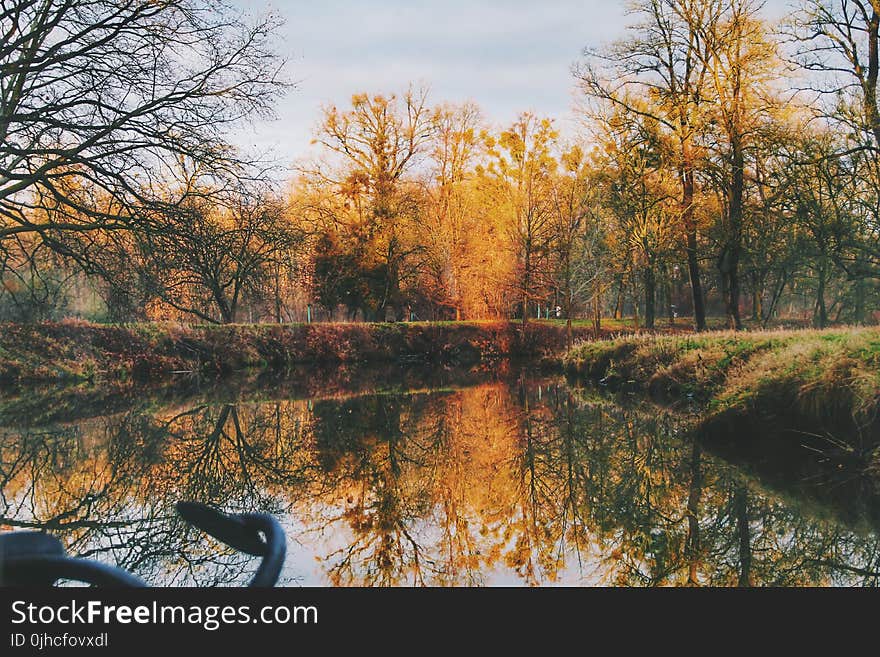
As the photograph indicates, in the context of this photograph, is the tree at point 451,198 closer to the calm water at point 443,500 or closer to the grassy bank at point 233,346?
the grassy bank at point 233,346

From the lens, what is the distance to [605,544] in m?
5.33

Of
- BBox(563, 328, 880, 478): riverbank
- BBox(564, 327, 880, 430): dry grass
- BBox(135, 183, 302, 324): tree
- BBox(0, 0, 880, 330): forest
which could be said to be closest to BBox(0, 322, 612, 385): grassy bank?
BBox(0, 0, 880, 330): forest

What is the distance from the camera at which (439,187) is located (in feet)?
125

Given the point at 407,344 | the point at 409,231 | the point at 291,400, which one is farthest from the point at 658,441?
the point at 409,231

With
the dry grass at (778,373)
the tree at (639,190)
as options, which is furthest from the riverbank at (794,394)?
the tree at (639,190)

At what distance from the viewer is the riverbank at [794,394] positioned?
7.93 m

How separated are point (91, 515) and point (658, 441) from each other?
23.5 ft

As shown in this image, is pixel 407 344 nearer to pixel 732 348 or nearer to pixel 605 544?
pixel 732 348

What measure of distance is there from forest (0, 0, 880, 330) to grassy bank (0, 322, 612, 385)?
1.07m

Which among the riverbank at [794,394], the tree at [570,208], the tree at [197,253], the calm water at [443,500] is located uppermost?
the tree at [570,208]

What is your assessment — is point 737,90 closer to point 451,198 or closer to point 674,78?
point 674,78

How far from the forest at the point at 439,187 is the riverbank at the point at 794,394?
648 centimetres

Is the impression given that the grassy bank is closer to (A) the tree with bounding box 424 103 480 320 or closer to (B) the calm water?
(A) the tree with bounding box 424 103 480 320

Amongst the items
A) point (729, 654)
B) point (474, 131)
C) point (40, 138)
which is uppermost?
point (474, 131)
